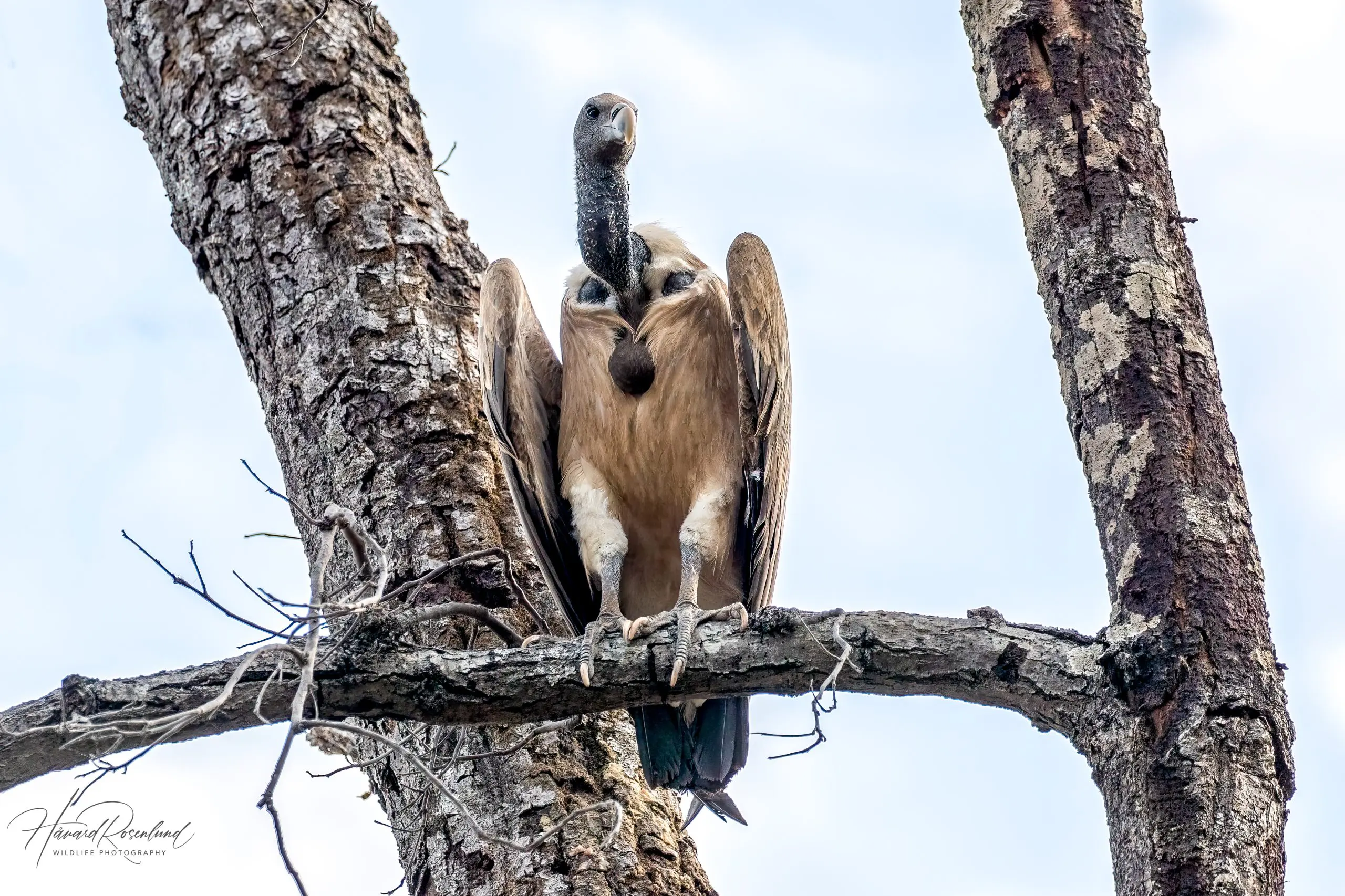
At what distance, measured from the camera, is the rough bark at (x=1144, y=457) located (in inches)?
112

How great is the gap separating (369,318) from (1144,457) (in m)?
2.71

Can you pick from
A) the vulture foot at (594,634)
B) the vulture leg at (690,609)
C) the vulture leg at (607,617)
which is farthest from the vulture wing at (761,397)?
the vulture foot at (594,634)

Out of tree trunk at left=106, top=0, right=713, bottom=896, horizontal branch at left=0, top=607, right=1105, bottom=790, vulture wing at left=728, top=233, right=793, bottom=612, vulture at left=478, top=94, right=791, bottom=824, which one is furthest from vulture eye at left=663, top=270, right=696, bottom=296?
horizontal branch at left=0, top=607, right=1105, bottom=790

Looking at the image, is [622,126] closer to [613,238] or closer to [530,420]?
Answer: [613,238]

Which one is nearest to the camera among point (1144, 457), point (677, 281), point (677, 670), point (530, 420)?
point (1144, 457)

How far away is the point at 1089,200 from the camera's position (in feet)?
11.3

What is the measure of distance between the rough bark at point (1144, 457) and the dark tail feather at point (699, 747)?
5.35 feet

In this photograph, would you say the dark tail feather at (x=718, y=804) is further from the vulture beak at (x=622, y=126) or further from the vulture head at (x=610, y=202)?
the vulture beak at (x=622, y=126)

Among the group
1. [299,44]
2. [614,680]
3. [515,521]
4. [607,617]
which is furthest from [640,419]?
[299,44]

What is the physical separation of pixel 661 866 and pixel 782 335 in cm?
192

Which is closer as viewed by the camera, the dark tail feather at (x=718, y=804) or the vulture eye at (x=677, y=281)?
the dark tail feather at (x=718, y=804)

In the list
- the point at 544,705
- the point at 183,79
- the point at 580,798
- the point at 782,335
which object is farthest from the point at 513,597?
the point at 183,79

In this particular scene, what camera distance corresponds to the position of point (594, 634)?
4.10m

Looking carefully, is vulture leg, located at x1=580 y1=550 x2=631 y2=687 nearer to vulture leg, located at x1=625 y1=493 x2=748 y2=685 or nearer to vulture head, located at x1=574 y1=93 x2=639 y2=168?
vulture leg, located at x1=625 y1=493 x2=748 y2=685
